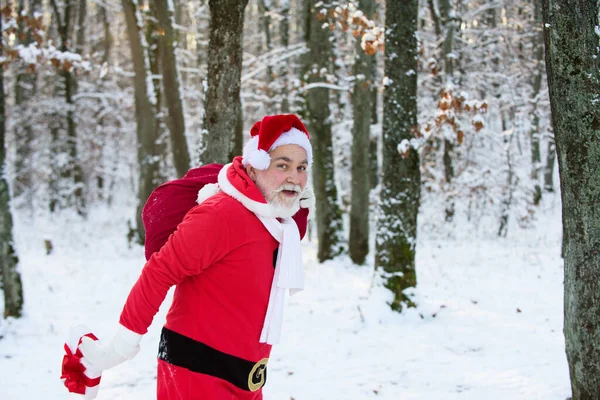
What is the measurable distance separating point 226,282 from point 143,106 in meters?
11.8

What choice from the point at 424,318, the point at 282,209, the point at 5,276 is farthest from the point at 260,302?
the point at 5,276

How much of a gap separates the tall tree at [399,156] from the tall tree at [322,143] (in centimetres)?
442

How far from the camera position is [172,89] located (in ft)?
38.3

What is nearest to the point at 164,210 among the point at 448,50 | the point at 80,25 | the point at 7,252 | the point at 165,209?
the point at 165,209

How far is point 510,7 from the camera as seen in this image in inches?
668

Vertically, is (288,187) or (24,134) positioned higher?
(24,134)

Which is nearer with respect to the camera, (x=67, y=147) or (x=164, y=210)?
(x=164, y=210)

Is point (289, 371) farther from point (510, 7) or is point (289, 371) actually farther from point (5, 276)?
point (510, 7)

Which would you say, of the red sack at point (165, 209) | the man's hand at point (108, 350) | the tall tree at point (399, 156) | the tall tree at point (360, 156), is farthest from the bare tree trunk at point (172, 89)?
the man's hand at point (108, 350)

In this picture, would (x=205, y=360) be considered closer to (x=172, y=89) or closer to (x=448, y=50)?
(x=172, y=89)

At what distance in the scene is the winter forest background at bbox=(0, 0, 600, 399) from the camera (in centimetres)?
550

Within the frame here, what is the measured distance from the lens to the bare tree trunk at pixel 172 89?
11672mm

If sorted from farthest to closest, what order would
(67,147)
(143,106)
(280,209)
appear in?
(67,147) → (143,106) → (280,209)

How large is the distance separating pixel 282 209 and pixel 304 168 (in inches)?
10.4
